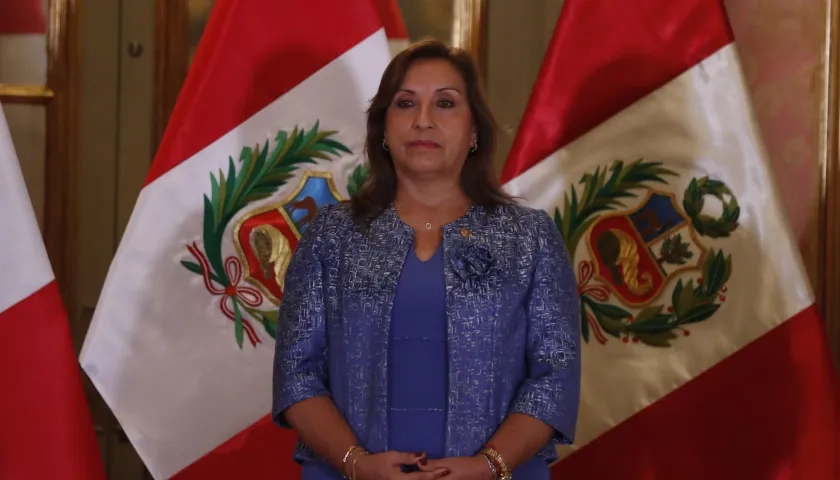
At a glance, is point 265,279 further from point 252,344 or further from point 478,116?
point 478,116

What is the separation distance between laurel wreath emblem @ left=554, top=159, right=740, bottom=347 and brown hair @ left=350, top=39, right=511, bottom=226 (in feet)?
1.80

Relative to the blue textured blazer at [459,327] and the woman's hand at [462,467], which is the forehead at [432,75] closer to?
the blue textured blazer at [459,327]

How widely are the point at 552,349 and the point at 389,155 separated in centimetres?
44

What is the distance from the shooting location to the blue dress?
169 centimetres

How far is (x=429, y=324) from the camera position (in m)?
1.71

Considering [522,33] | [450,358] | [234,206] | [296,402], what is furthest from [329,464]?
[522,33]

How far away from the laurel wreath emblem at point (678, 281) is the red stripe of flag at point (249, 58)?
0.58 m

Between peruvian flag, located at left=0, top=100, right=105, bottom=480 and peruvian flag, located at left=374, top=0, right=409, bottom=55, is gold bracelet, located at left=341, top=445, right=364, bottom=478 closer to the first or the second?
peruvian flag, located at left=0, top=100, right=105, bottom=480

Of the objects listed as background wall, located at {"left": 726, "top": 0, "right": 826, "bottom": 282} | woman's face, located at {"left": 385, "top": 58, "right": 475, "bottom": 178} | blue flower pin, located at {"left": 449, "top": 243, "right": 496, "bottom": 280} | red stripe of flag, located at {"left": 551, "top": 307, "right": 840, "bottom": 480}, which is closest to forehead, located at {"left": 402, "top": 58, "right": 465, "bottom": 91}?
woman's face, located at {"left": 385, "top": 58, "right": 475, "bottom": 178}

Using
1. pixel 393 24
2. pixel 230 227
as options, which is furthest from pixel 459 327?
pixel 393 24

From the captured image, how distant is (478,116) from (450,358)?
425 millimetres

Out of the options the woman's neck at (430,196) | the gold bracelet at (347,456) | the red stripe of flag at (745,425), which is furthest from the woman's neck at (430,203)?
the red stripe of flag at (745,425)

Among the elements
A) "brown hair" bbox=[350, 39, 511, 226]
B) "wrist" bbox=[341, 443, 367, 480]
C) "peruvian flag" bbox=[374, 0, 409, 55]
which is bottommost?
"wrist" bbox=[341, 443, 367, 480]

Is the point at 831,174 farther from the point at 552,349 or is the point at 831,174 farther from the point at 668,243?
the point at 552,349
